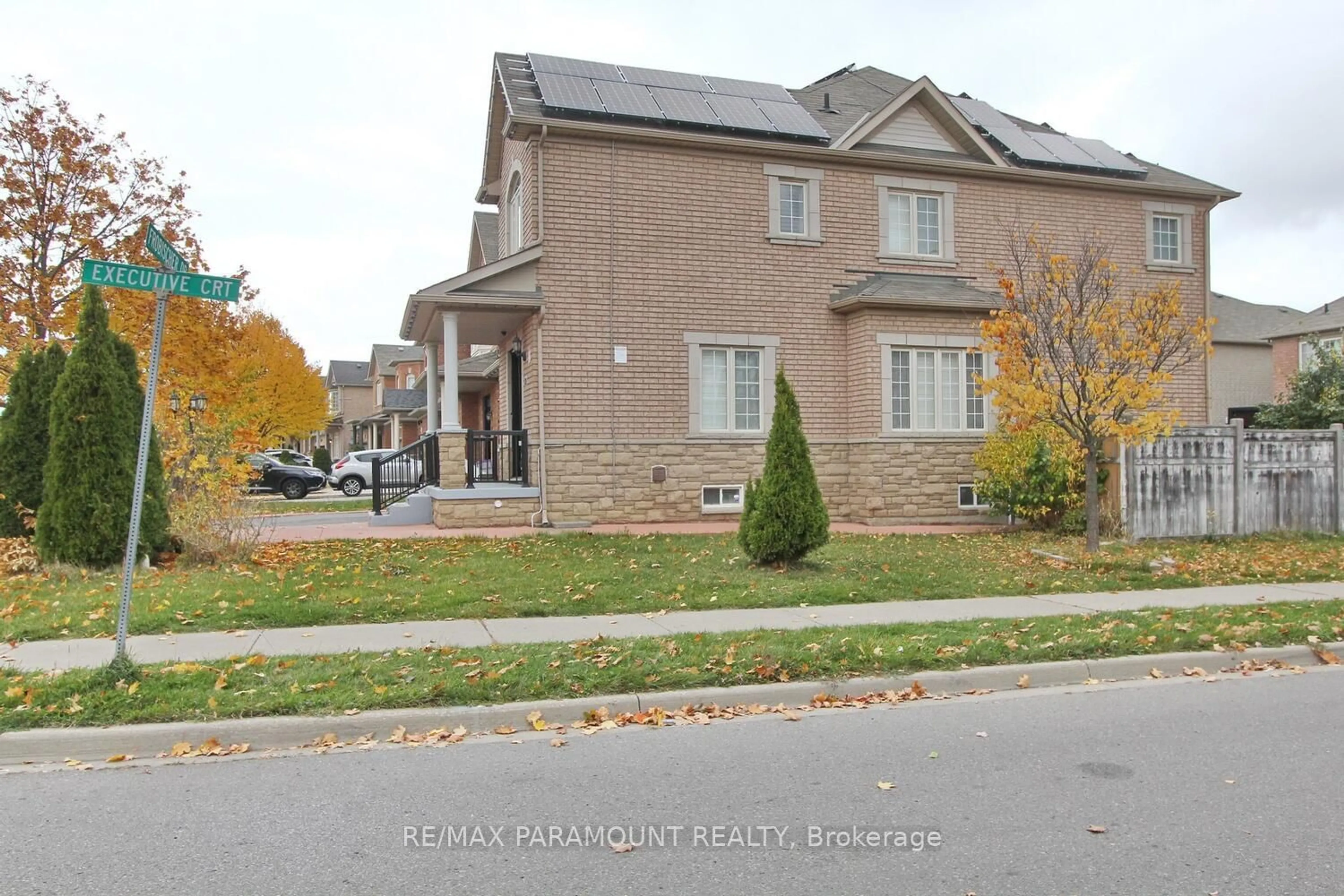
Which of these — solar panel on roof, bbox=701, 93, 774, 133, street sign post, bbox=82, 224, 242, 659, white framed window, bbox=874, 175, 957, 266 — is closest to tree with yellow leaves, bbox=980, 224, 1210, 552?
white framed window, bbox=874, 175, 957, 266

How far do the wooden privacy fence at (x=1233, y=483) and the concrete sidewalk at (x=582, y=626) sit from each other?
372 cm

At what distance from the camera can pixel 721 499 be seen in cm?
1614

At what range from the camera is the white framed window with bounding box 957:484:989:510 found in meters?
16.5

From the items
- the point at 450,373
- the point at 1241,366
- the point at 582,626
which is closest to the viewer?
the point at 582,626

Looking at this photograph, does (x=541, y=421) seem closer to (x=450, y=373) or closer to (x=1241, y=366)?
(x=450, y=373)

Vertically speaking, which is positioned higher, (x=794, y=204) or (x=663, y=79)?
(x=663, y=79)

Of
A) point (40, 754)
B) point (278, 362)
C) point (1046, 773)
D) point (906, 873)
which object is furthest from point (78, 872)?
point (278, 362)

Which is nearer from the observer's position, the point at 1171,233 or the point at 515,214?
the point at 515,214

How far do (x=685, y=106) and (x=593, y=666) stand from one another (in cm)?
1264

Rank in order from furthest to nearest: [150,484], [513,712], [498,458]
→ [498,458] < [150,484] < [513,712]

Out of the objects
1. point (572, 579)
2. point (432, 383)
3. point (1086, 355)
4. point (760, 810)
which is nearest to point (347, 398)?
point (432, 383)

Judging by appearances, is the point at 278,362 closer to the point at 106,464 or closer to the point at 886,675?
the point at 106,464

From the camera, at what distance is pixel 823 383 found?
16531 millimetres

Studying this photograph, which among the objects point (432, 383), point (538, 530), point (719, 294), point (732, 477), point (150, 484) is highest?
point (719, 294)
